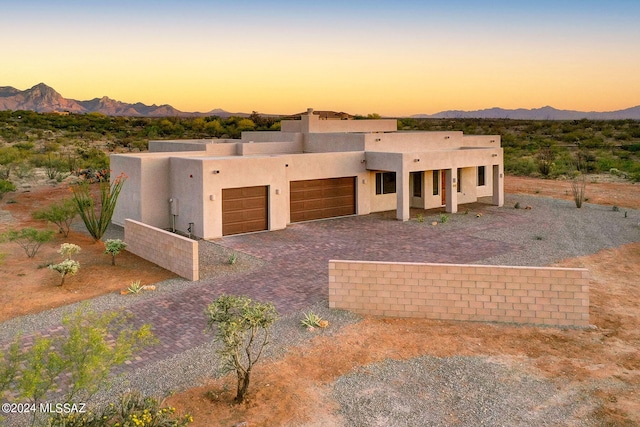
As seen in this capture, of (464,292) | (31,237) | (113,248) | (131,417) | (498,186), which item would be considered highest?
(498,186)

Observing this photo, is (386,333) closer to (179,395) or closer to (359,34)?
(179,395)

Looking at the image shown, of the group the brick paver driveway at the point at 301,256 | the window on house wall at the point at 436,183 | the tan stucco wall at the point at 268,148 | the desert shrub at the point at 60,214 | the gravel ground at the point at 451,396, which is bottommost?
the gravel ground at the point at 451,396

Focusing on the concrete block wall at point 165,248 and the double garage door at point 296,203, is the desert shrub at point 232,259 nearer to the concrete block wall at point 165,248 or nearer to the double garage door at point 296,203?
the concrete block wall at point 165,248

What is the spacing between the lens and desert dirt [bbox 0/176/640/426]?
→ 8531mm

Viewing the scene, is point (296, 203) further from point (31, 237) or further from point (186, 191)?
point (31, 237)

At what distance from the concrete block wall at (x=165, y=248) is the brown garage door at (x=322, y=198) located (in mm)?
7923

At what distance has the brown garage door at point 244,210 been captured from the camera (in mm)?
21812

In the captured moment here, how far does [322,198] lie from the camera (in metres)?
25.6

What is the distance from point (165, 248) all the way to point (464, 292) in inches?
350

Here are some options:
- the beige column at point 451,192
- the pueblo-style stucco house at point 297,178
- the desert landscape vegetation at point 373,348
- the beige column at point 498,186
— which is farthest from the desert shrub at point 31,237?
the beige column at point 498,186

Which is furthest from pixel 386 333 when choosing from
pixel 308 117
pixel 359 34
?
pixel 359 34

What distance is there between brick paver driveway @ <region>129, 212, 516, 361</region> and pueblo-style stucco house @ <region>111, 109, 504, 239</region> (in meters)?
1.06

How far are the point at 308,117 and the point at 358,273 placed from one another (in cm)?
1973

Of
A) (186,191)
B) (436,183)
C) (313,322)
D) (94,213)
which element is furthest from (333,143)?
(313,322)
